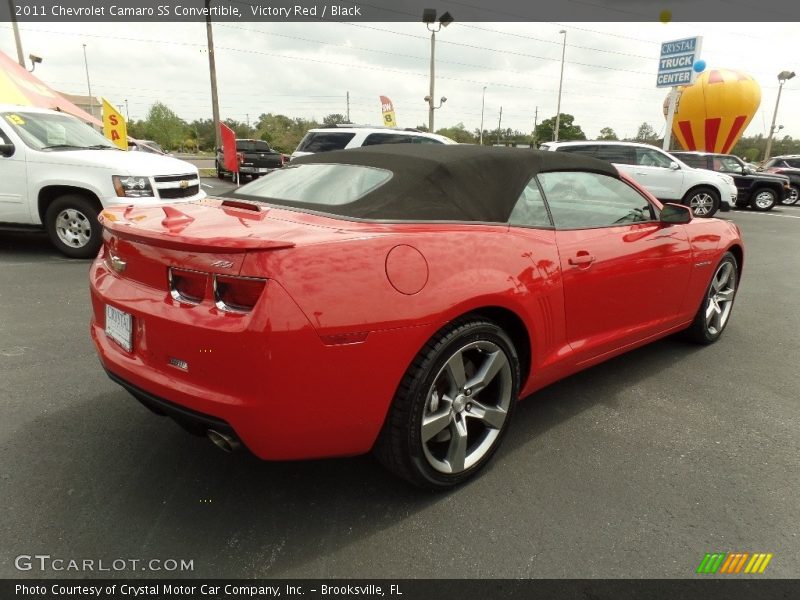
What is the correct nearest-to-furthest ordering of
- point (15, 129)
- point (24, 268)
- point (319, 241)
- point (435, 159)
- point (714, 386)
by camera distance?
point (319, 241) → point (435, 159) → point (714, 386) → point (24, 268) → point (15, 129)

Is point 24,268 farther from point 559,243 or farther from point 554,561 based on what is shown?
point 554,561

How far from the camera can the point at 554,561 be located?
1915 mm

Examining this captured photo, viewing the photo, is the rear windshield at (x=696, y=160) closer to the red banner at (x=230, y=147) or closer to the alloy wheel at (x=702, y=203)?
the alloy wheel at (x=702, y=203)

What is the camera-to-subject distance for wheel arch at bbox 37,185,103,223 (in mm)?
6438

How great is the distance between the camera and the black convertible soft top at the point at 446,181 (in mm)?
2285

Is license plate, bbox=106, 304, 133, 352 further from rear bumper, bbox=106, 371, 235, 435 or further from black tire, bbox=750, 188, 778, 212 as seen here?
black tire, bbox=750, 188, 778, 212

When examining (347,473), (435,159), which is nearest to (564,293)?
(435,159)

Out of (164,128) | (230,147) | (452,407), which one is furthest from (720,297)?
(164,128)

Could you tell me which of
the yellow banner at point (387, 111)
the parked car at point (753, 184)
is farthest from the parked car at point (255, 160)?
the parked car at point (753, 184)

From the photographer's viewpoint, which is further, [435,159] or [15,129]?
[15,129]

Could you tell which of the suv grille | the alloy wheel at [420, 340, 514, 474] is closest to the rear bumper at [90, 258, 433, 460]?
the alloy wheel at [420, 340, 514, 474]

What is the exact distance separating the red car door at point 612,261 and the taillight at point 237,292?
151 cm

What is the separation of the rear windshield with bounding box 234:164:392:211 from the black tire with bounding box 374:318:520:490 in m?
0.80

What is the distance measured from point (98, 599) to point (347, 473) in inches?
39.9
